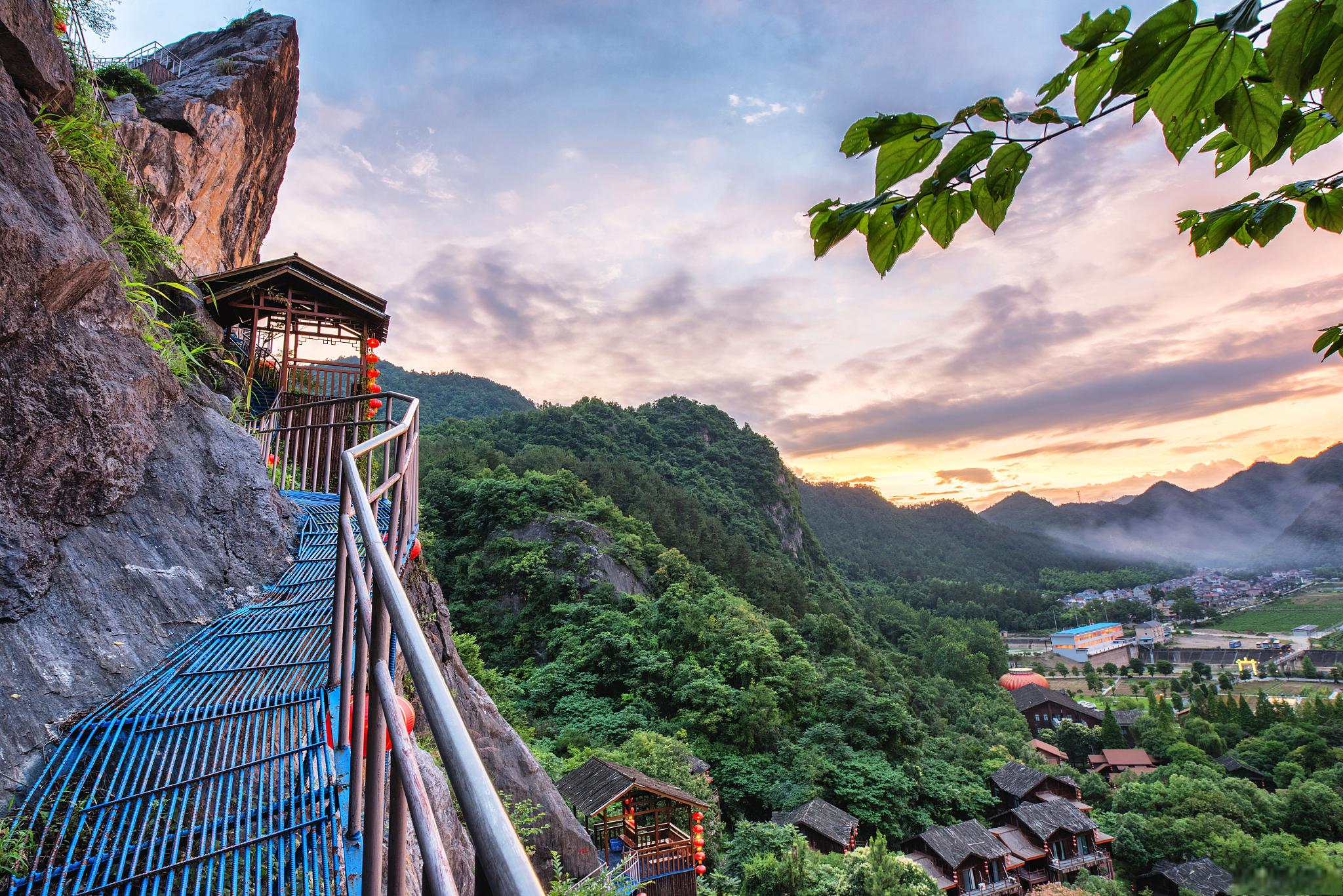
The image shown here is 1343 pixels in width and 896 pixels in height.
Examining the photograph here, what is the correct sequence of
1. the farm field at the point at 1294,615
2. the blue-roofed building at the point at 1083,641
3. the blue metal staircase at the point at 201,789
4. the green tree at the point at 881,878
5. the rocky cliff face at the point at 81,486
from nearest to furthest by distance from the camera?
the blue metal staircase at the point at 201,789 → the rocky cliff face at the point at 81,486 → the green tree at the point at 881,878 → the blue-roofed building at the point at 1083,641 → the farm field at the point at 1294,615

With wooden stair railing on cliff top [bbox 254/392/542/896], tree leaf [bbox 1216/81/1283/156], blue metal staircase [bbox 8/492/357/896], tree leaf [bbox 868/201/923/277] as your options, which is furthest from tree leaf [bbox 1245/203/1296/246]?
blue metal staircase [bbox 8/492/357/896]

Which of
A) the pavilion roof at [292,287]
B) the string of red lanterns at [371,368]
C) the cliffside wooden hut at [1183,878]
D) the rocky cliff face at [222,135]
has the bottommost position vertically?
the cliffside wooden hut at [1183,878]

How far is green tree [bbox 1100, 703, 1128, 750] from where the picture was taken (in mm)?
36000

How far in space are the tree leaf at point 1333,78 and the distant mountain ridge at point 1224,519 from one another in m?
182

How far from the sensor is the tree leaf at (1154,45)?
101cm

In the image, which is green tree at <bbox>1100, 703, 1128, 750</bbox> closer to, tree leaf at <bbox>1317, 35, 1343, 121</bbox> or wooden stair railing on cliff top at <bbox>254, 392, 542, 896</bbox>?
wooden stair railing on cliff top at <bbox>254, 392, 542, 896</bbox>

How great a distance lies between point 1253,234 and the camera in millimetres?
1677

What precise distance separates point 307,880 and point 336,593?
2.97 ft

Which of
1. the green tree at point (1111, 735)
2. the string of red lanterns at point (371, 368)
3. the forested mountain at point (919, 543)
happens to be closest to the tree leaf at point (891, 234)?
the string of red lanterns at point (371, 368)

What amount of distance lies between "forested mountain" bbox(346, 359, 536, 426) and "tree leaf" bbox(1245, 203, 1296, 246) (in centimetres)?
5737

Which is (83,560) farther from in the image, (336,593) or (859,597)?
(859,597)

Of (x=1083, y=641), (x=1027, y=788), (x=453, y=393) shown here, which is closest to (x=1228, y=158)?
(x=1027, y=788)

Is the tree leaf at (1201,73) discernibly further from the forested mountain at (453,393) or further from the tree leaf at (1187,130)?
the forested mountain at (453,393)

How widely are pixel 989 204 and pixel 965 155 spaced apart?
12 cm
